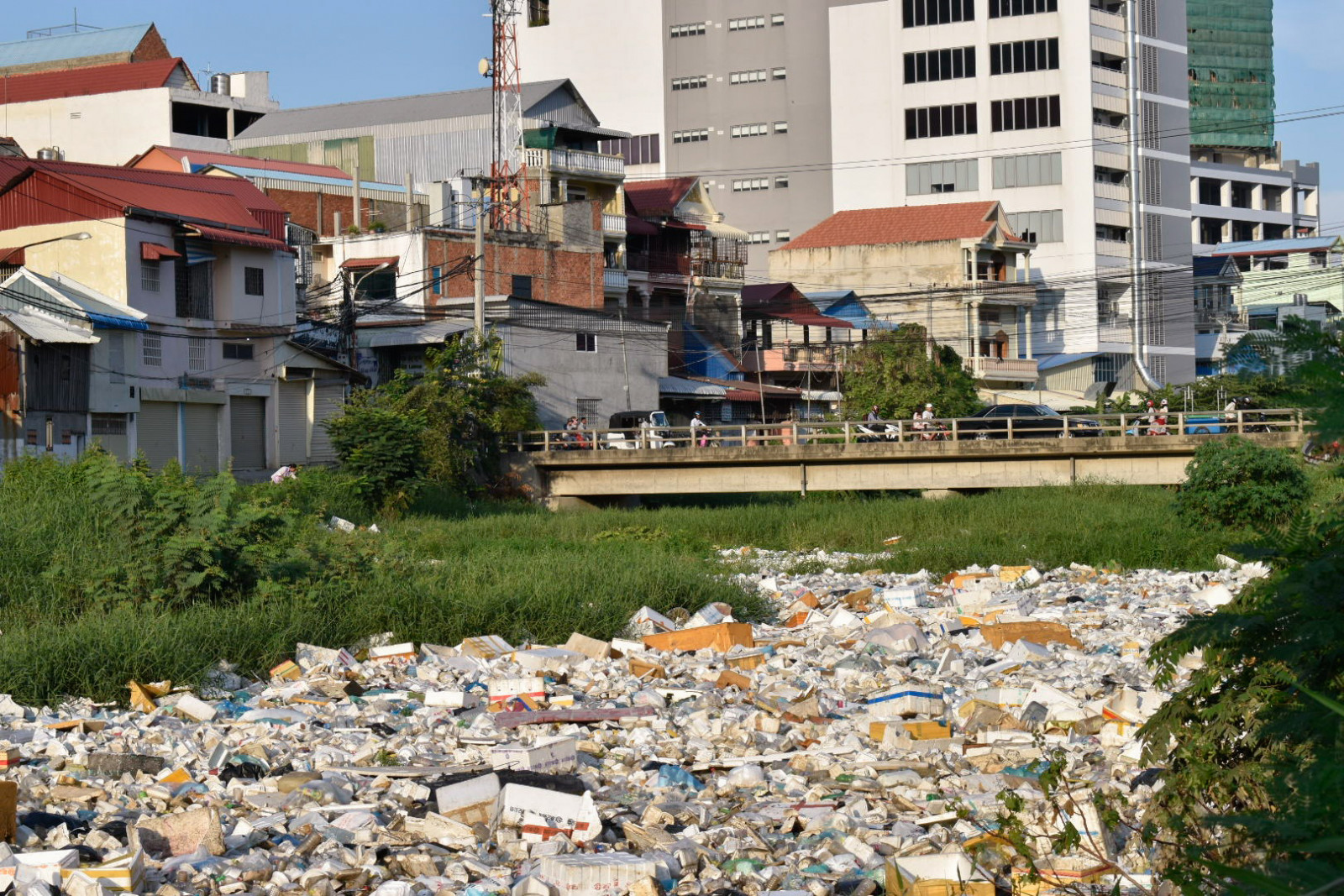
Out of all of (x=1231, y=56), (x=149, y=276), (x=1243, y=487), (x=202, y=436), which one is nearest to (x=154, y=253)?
(x=149, y=276)

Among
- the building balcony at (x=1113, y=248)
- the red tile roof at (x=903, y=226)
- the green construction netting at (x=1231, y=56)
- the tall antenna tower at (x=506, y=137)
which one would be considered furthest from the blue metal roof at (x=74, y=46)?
the green construction netting at (x=1231, y=56)

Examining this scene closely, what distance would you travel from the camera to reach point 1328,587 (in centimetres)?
586

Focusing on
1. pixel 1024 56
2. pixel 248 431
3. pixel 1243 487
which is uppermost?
pixel 1024 56

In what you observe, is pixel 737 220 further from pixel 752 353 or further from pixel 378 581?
pixel 378 581

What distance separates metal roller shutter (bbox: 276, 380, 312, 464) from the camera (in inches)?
1503

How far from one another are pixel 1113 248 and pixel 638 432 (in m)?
37.2

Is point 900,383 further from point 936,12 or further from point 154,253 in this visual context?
point 154,253

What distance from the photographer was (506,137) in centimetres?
5006

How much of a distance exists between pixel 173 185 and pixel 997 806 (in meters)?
32.6

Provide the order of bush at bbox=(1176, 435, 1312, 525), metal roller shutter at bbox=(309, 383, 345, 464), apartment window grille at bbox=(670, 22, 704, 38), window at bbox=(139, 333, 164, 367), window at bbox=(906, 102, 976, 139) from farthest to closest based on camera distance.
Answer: apartment window grille at bbox=(670, 22, 704, 38)
window at bbox=(906, 102, 976, 139)
metal roller shutter at bbox=(309, 383, 345, 464)
window at bbox=(139, 333, 164, 367)
bush at bbox=(1176, 435, 1312, 525)

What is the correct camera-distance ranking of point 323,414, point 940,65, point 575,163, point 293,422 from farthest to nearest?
point 940,65
point 575,163
point 323,414
point 293,422

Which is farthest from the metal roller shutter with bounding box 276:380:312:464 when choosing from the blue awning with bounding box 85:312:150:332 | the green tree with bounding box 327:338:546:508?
the blue awning with bounding box 85:312:150:332

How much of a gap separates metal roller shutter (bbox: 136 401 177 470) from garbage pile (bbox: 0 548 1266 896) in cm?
2029

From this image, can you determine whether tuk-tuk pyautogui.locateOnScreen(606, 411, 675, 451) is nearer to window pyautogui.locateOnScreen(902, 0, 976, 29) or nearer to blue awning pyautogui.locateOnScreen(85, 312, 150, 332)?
blue awning pyautogui.locateOnScreen(85, 312, 150, 332)
